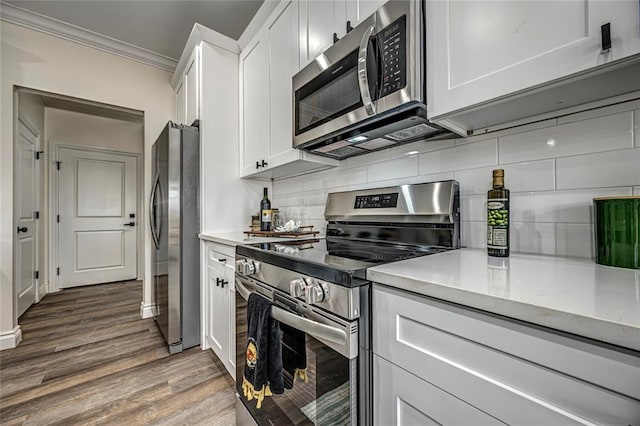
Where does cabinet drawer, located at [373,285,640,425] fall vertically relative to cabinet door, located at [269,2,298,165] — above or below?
below

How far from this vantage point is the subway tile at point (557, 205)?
879 millimetres

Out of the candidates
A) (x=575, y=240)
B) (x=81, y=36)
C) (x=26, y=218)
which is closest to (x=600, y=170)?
(x=575, y=240)

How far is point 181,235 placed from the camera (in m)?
2.13

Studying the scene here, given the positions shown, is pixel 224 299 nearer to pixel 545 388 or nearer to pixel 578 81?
pixel 545 388

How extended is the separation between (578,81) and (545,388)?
756 mm

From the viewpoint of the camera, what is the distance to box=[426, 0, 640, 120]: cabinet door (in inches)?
25.0

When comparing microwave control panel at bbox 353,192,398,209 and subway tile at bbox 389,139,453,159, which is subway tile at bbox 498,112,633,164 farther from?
microwave control panel at bbox 353,192,398,209

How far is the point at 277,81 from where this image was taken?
1833mm

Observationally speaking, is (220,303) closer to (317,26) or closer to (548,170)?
(317,26)

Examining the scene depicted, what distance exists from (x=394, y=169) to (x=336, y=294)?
0.90 m

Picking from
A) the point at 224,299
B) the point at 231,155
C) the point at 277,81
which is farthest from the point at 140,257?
the point at 277,81

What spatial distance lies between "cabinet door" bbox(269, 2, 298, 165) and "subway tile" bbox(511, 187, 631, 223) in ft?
3.97

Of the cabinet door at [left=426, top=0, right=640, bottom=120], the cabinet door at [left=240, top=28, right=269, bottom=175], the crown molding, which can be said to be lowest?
the cabinet door at [left=426, top=0, right=640, bottom=120]

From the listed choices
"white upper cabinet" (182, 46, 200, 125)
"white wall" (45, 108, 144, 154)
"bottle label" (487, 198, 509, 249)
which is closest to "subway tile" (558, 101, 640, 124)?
"bottle label" (487, 198, 509, 249)
